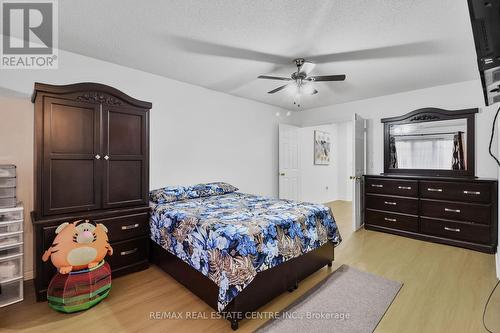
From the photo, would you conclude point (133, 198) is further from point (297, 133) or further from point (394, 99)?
point (394, 99)

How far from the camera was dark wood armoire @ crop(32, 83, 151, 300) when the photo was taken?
2.08 metres

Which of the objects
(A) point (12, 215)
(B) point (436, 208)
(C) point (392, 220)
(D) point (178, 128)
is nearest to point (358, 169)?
(C) point (392, 220)

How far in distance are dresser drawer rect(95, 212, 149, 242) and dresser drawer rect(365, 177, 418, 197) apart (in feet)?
11.9

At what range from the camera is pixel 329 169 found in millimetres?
7008

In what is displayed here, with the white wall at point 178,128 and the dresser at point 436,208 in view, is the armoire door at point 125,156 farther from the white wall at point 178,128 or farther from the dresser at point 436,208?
the dresser at point 436,208

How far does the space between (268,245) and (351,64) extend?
248cm

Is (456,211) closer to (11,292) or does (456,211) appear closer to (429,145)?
(429,145)

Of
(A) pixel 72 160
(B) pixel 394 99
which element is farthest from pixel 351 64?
(A) pixel 72 160

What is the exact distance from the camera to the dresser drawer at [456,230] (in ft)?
10.4

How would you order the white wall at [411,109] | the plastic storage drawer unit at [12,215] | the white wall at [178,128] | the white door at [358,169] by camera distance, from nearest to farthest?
the plastic storage drawer unit at [12,215]
the white wall at [178,128]
the white wall at [411,109]
the white door at [358,169]

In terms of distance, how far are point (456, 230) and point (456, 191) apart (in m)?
0.55

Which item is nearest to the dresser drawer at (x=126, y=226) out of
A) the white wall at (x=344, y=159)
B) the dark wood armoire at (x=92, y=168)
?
the dark wood armoire at (x=92, y=168)

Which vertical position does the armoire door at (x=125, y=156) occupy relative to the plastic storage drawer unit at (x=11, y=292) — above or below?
above

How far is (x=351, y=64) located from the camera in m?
2.97
